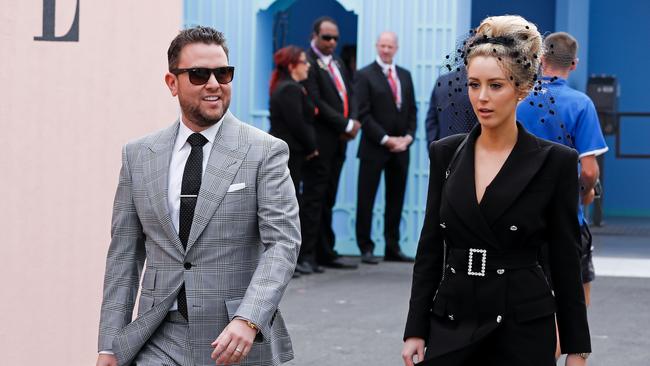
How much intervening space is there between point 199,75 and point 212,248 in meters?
0.58

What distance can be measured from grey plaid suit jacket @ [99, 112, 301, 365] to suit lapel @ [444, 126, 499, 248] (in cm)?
56

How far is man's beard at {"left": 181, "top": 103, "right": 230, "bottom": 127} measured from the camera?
431 centimetres

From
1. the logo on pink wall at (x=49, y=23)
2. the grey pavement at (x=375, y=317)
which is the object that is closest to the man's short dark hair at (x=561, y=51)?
the grey pavement at (x=375, y=317)

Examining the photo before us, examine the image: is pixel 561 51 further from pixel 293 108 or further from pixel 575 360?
pixel 293 108

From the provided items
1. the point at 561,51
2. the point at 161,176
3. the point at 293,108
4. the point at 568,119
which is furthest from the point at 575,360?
the point at 293,108

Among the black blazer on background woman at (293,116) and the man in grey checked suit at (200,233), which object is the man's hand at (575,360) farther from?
the black blazer on background woman at (293,116)

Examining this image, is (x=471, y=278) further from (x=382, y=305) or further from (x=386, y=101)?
(x=386, y=101)

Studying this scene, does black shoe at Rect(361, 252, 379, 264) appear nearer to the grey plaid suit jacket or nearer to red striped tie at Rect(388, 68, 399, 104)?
red striped tie at Rect(388, 68, 399, 104)

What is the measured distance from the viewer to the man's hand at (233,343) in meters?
3.99

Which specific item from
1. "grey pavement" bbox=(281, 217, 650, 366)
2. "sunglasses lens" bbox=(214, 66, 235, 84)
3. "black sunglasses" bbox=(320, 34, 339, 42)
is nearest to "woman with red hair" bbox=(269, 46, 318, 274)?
"black sunglasses" bbox=(320, 34, 339, 42)

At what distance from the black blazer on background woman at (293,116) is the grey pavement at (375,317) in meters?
1.24

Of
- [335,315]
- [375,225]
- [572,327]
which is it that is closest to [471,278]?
[572,327]

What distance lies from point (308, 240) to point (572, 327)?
25.7 ft

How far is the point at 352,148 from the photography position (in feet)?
43.4
